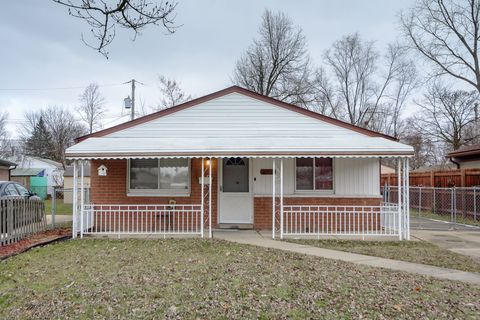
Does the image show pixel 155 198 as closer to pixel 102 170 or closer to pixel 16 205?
pixel 102 170

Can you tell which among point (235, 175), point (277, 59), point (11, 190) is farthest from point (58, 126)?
point (235, 175)

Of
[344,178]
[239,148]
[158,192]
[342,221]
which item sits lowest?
[342,221]

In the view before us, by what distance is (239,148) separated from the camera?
10289mm

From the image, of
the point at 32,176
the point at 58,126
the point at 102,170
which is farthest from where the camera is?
the point at 58,126

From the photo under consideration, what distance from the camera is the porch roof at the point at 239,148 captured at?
10.0 metres

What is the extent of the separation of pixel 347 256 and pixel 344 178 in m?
4.05

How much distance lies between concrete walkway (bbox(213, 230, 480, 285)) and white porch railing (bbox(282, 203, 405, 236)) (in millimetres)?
1030

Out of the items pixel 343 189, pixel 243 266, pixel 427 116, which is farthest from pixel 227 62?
pixel 243 266

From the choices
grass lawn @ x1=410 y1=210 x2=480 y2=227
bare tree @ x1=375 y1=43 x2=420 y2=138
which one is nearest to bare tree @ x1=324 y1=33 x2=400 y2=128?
bare tree @ x1=375 y1=43 x2=420 y2=138

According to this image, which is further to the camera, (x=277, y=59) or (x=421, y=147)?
(x=421, y=147)

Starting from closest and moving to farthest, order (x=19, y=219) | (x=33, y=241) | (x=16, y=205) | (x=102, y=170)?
(x=33, y=241), (x=16, y=205), (x=19, y=219), (x=102, y=170)

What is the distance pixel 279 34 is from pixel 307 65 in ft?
12.6

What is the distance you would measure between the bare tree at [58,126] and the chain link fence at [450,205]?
3830 centimetres

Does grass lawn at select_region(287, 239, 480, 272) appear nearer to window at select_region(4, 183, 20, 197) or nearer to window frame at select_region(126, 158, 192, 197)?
window frame at select_region(126, 158, 192, 197)
